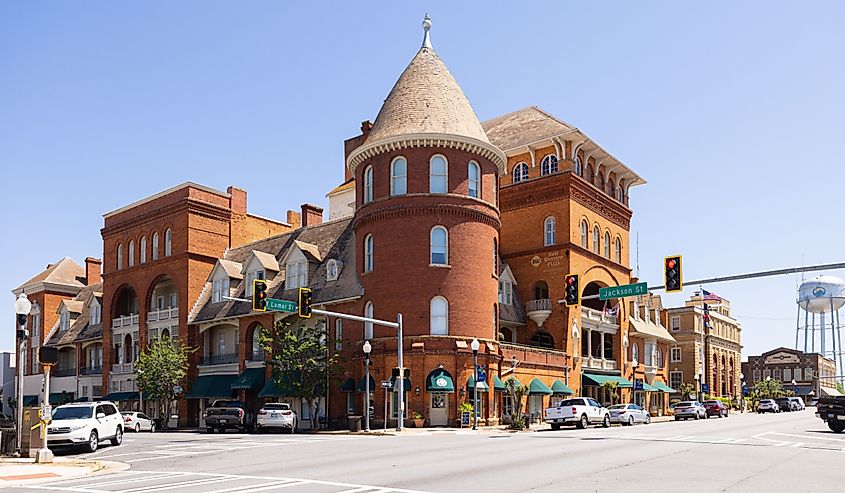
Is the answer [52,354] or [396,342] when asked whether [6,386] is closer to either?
[396,342]

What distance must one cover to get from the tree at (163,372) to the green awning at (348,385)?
13318 mm

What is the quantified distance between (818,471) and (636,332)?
45.2m

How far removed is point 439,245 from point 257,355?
14926mm

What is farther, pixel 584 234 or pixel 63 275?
pixel 63 275

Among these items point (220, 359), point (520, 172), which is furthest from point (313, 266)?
point (520, 172)

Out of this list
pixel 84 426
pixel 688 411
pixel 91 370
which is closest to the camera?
pixel 84 426

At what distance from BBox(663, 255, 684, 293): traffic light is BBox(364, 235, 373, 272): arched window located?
1948cm

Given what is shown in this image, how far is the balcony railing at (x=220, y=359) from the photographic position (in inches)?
2210

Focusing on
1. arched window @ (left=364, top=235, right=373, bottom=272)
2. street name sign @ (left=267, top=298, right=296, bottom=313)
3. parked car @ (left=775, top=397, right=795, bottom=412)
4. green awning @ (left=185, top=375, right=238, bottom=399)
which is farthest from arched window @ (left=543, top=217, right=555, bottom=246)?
parked car @ (left=775, top=397, right=795, bottom=412)

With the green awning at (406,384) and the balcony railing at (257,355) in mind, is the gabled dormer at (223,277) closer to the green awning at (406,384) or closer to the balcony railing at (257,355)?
the balcony railing at (257,355)

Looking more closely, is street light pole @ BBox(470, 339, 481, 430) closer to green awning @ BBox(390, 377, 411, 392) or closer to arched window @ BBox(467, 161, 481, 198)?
green awning @ BBox(390, 377, 411, 392)

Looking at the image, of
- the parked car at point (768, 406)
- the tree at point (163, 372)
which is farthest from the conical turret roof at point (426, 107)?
the parked car at point (768, 406)

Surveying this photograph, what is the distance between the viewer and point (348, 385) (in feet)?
154

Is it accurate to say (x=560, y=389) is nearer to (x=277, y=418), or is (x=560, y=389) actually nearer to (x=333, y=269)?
(x=333, y=269)
